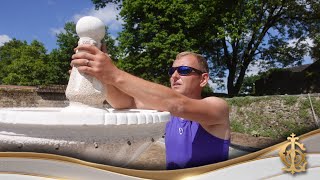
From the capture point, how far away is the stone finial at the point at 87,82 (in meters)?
2.44

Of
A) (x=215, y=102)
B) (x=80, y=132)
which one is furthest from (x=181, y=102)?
(x=80, y=132)

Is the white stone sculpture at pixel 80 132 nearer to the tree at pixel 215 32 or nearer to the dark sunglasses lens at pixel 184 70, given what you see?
the dark sunglasses lens at pixel 184 70

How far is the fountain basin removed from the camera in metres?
1.93

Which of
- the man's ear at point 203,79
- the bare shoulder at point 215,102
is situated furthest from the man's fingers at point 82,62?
the man's ear at point 203,79

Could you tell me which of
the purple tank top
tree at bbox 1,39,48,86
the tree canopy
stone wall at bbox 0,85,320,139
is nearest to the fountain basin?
the purple tank top

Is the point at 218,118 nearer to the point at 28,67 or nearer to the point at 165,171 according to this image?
the point at 165,171

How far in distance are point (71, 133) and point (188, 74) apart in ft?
3.37

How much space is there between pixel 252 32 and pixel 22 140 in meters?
25.8

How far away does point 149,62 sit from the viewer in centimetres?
2500

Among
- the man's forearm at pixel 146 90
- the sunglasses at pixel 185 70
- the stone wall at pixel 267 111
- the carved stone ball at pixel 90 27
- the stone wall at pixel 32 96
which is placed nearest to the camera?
the man's forearm at pixel 146 90

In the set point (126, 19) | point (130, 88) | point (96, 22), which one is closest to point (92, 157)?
point (130, 88)

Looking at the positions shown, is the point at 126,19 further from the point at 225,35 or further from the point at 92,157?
the point at 92,157

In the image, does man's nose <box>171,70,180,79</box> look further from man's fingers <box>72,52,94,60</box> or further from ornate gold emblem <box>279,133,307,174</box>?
ornate gold emblem <box>279,133,307,174</box>

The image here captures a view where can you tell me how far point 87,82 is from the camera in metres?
2.43
